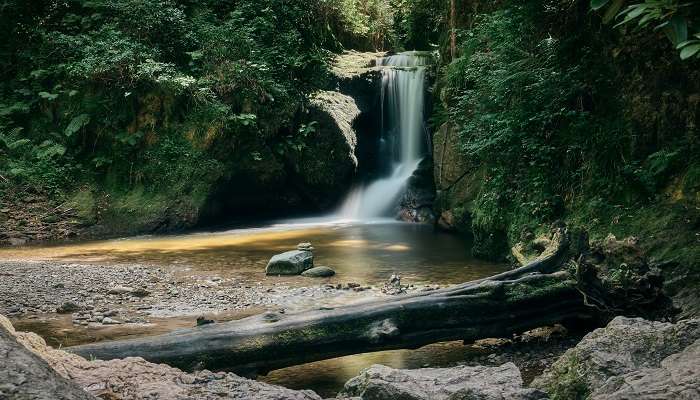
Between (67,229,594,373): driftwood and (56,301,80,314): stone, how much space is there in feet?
9.96

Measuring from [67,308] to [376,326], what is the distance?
4096mm

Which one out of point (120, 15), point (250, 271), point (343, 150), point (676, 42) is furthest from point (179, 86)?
point (676, 42)

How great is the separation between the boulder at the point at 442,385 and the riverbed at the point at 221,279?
1206 mm

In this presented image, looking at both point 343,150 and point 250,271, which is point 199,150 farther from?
point 250,271

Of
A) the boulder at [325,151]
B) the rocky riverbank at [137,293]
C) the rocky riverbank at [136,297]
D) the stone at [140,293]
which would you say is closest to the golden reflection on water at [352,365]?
the rocky riverbank at [136,297]

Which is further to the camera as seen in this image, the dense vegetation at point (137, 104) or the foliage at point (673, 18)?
the dense vegetation at point (137, 104)

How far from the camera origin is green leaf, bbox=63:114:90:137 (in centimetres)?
1486

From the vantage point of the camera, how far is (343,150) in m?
16.5

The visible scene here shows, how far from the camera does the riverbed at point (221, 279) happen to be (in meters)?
6.20

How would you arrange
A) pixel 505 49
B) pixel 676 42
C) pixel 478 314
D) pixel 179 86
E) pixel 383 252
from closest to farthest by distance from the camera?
pixel 676 42 → pixel 478 314 → pixel 505 49 → pixel 383 252 → pixel 179 86

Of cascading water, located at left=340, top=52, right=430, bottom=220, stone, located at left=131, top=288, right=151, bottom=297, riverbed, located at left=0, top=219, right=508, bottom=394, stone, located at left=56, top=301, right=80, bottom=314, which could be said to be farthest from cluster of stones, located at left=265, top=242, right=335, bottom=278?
cascading water, located at left=340, top=52, right=430, bottom=220

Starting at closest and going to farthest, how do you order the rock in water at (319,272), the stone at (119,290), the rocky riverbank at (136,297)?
the rocky riverbank at (136,297), the stone at (119,290), the rock in water at (319,272)

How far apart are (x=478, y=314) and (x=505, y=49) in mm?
5392

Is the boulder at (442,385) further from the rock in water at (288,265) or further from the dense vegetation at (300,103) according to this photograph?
the rock in water at (288,265)
